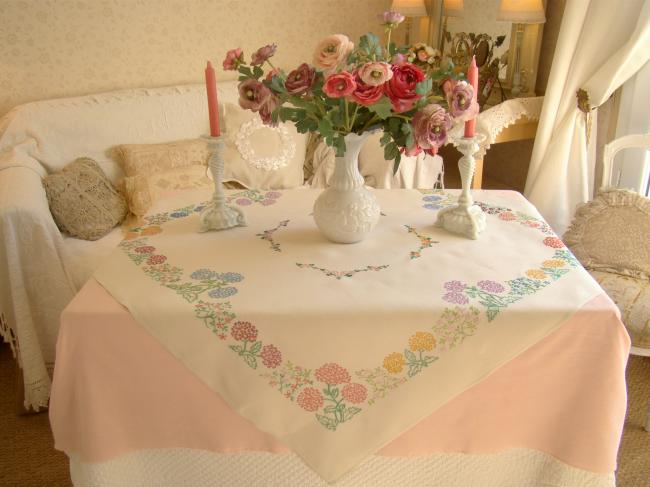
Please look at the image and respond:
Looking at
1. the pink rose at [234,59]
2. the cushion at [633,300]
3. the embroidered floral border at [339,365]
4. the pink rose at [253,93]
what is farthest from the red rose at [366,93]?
the cushion at [633,300]

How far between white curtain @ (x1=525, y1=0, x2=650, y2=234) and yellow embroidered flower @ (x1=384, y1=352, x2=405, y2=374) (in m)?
1.84

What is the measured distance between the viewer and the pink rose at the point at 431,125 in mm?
1230

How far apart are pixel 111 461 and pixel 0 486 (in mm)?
746

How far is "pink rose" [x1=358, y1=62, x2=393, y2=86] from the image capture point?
117cm

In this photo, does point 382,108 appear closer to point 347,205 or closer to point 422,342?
point 347,205

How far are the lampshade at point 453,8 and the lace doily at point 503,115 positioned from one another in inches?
33.0

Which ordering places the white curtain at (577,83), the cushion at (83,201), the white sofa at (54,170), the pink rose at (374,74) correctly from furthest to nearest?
the white curtain at (577,83) < the cushion at (83,201) < the white sofa at (54,170) < the pink rose at (374,74)

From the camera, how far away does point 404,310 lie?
120cm

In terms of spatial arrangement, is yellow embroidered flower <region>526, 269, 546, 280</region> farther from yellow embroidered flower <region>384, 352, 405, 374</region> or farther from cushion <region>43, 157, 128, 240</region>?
cushion <region>43, 157, 128, 240</region>

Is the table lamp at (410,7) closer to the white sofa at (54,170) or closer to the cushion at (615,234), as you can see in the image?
the white sofa at (54,170)

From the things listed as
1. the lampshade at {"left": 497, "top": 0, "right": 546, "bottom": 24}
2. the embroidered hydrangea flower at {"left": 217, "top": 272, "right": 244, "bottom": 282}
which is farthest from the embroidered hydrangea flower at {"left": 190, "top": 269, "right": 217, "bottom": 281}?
the lampshade at {"left": 497, "top": 0, "right": 546, "bottom": 24}

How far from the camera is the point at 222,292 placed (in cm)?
128

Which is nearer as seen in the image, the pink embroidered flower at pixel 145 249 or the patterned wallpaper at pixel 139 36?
→ the pink embroidered flower at pixel 145 249

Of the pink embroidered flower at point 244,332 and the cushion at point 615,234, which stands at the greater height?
the pink embroidered flower at point 244,332
